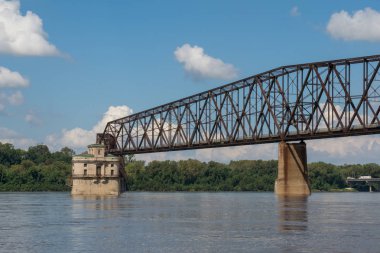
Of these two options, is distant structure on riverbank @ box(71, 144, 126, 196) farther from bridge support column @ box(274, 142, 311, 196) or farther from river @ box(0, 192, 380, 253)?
river @ box(0, 192, 380, 253)

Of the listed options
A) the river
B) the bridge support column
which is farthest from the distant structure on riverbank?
the river

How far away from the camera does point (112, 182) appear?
633ft

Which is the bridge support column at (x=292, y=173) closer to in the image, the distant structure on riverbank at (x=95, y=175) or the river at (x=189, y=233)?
the distant structure on riverbank at (x=95, y=175)

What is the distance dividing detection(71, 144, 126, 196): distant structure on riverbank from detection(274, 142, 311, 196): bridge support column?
52538 mm

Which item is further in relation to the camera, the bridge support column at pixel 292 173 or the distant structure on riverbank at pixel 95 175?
the distant structure on riverbank at pixel 95 175

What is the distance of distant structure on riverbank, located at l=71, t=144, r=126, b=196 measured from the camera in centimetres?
18825

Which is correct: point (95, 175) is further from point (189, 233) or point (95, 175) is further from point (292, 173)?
point (189, 233)

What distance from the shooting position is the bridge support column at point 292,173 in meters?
155

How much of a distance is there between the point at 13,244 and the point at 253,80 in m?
122

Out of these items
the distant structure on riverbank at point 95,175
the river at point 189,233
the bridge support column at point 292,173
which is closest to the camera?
the river at point 189,233

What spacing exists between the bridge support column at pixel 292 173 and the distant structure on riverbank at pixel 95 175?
52.5 meters

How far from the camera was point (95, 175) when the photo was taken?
190 meters

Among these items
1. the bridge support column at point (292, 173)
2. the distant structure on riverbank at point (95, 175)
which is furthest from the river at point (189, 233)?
the distant structure on riverbank at point (95, 175)

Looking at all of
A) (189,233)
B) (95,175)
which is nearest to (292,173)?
(95,175)
